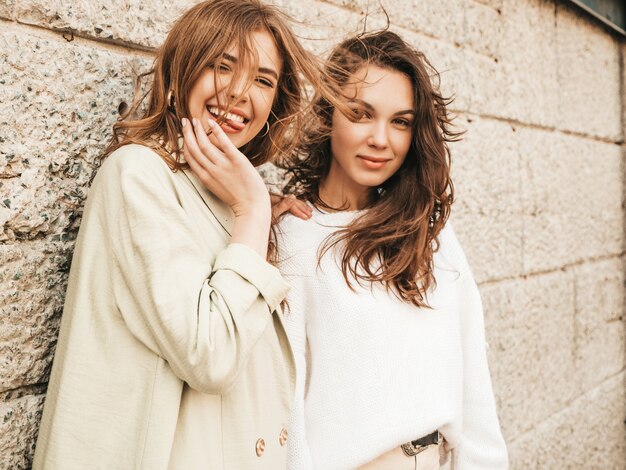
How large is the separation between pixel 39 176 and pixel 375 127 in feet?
2.79

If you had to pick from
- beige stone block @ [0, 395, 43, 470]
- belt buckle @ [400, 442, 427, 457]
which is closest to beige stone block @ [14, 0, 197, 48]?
beige stone block @ [0, 395, 43, 470]

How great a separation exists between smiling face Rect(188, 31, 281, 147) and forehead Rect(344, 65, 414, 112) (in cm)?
37

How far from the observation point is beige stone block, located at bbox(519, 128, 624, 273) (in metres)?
3.46

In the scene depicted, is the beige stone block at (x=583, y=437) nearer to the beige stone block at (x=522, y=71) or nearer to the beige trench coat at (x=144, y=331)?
the beige stone block at (x=522, y=71)

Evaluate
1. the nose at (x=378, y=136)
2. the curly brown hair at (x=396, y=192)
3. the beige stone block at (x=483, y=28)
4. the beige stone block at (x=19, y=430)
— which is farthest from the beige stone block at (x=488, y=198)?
the beige stone block at (x=19, y=430)

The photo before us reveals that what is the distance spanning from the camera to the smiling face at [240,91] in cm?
137

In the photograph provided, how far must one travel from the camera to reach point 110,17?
156cm

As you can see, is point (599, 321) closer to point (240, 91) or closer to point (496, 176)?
point (496, 176)

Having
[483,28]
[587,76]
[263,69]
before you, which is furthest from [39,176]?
[587,76]

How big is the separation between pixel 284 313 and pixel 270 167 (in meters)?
0.59

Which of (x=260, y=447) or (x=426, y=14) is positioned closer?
(x=260, y=447)

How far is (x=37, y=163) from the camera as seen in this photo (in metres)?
1.39

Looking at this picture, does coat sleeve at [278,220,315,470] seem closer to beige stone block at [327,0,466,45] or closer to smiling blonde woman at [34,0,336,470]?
smiling blonde woman at [34,0,336,470]

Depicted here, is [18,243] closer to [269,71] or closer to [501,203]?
[269,71]
